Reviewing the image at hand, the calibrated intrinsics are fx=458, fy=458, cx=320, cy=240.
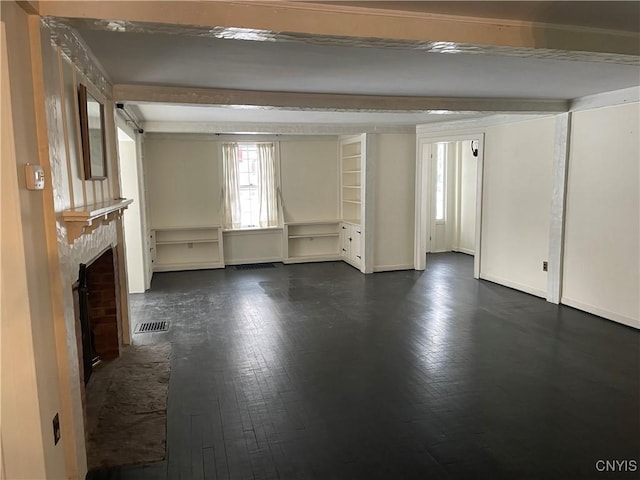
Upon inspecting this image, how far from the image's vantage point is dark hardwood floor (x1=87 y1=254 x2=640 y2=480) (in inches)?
107

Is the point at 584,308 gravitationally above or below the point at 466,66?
below

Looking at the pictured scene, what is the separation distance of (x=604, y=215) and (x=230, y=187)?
586cm

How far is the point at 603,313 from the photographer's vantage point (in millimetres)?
5215

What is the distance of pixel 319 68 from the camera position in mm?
3584

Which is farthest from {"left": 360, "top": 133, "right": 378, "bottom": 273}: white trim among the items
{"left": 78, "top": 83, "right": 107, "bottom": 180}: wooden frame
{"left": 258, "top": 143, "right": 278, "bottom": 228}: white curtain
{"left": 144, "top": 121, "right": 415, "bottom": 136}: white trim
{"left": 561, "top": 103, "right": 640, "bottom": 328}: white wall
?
{"left": 78, "top": 83, "right": 107, "bottom": 180}: wooden frame

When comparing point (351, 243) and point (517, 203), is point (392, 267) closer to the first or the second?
point (351, 243)

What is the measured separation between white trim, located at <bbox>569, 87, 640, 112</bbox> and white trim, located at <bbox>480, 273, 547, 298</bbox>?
7.76 ft

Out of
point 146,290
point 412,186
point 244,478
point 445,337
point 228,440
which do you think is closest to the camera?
point 244,478

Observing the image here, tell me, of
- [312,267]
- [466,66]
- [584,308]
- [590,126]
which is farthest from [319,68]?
[312,267]

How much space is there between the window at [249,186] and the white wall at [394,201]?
2.04 meters

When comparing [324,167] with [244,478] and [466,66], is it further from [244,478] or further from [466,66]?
[244,478]

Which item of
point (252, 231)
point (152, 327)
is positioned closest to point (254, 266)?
point (252, 231)

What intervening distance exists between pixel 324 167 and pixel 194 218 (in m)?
2.63

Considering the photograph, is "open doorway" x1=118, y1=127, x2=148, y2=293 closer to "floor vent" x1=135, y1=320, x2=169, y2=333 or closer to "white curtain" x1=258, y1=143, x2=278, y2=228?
"floor vent" x1=135, y1=320, x2=169, y2=333
